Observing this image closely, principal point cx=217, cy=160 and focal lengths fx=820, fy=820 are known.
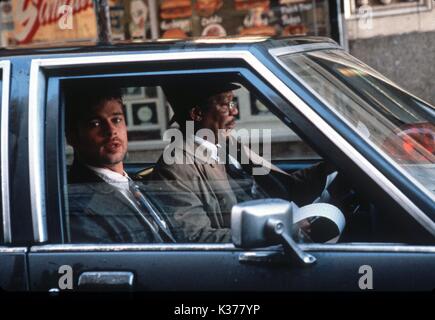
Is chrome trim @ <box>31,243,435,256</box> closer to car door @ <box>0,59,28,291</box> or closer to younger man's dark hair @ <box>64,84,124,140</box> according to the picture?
car door @ <box>0,59,28,291</box>

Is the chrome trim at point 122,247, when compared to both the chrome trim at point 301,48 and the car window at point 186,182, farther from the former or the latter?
the chrome trim at point 301,48

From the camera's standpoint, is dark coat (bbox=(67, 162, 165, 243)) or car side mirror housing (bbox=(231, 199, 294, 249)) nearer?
car side mirror housing (bbox=(231, 199, 294, 249))

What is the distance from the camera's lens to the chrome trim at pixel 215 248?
2.47 meters

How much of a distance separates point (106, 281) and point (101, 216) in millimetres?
340

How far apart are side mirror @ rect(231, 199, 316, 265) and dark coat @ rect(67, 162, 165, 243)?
49 cm

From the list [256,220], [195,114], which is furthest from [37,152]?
[195,114]

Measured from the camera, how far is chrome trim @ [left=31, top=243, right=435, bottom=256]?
247cm

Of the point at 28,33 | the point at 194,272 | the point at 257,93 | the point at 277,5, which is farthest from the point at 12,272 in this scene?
the point at 28,33

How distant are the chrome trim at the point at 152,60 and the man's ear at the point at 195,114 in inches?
27.3

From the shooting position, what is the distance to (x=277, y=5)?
962cm

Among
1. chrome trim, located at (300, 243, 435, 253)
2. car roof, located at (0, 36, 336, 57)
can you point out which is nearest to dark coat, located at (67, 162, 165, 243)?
car roof, located at (0, 36, 336, 57)

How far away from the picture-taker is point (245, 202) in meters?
2.43

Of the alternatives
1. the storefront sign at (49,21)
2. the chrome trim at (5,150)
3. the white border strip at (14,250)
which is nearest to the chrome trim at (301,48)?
the chrome trim at (5,150)

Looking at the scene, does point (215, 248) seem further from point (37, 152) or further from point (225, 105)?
point (225, 105)
